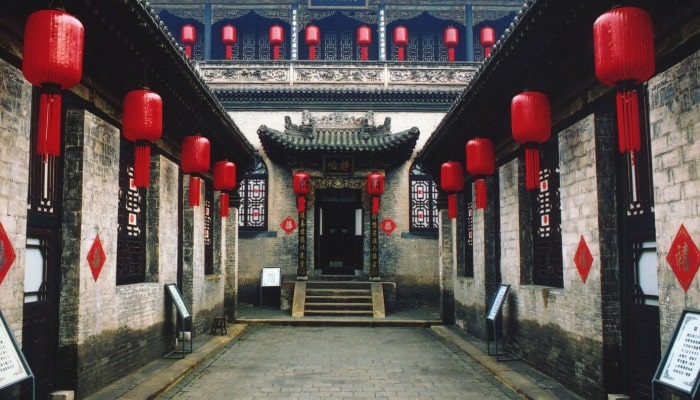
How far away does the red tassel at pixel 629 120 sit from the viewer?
4059 mm

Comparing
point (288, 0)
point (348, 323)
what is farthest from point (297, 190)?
point (288, 0)

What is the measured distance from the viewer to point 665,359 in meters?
4.04

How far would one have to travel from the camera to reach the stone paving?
6.97 meters

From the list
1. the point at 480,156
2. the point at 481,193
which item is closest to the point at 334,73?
the point at 481,193

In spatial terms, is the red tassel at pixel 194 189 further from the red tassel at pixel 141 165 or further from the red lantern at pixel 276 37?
the red lantern at pixel 276 37

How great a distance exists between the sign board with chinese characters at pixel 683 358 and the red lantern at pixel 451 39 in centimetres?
1713

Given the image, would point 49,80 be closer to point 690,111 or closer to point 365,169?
point 690,111

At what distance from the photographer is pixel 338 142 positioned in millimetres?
17016

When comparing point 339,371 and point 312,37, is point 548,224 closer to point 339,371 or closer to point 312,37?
point 339,371

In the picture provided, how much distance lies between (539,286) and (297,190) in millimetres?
9417

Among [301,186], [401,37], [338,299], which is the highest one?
[401,37]

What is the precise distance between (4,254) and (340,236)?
557 inches

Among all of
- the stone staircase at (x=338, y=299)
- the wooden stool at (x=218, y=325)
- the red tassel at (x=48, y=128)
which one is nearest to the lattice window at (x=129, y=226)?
the wooden stool at (x=218, y=325)

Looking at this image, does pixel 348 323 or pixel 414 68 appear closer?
pixel 348 323
